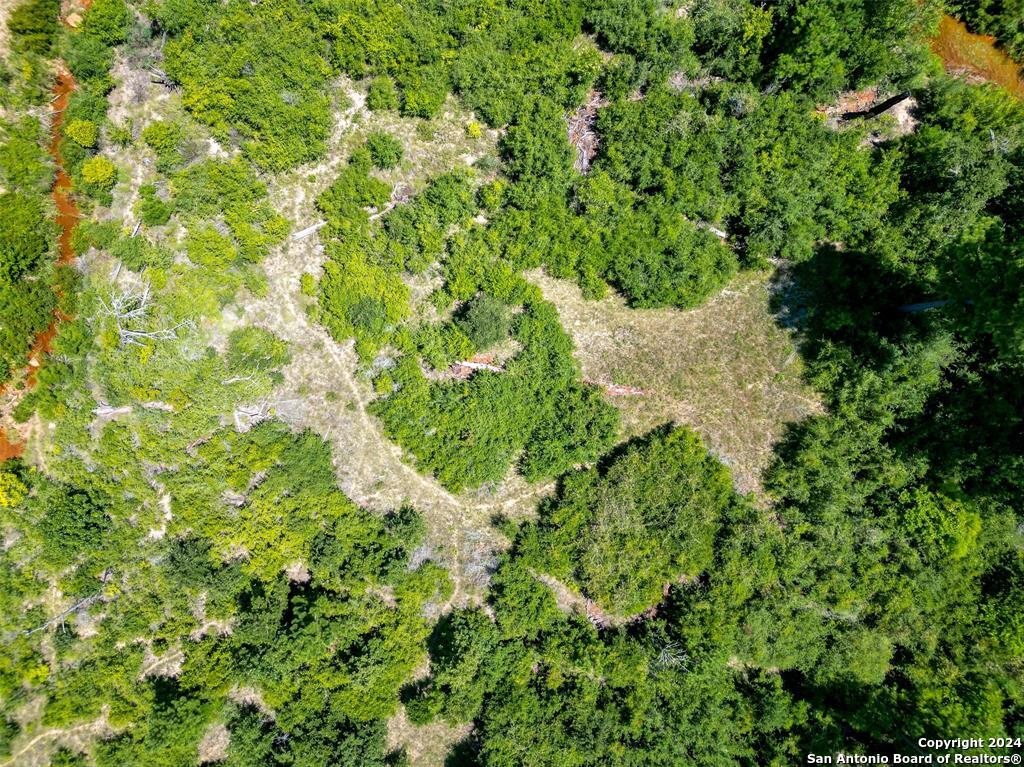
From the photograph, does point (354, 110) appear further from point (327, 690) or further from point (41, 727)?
point (41, 727)

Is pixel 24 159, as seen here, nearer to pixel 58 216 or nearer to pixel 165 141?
pixel 58 216

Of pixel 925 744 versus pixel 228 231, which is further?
pixel 228 231

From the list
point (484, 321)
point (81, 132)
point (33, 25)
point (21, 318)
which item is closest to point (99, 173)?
point (81, 132)

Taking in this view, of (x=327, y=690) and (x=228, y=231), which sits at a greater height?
(x=228, y=231)

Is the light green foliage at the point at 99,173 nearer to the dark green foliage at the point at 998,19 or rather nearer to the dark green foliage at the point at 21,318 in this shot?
the dark green foliage at the point at 21,318

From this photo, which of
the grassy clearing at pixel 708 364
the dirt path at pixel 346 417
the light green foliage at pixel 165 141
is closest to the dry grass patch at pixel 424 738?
the dirt path at pixel 346 417

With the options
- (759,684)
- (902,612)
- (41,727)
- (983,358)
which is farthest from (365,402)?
(983,358)
